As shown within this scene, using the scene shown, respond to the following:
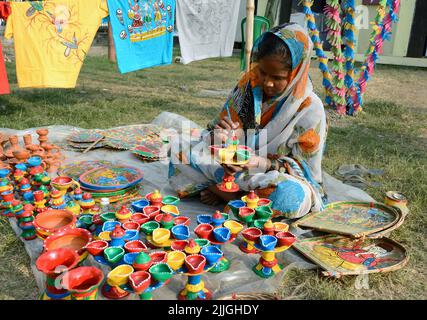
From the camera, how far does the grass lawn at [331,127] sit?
1.70 m

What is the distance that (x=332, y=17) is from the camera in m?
4.45

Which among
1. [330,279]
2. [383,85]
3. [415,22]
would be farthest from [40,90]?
[415,22]

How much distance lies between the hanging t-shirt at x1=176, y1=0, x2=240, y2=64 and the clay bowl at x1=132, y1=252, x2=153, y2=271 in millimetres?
3959

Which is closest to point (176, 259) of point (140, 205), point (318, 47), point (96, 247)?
point (96, 247)

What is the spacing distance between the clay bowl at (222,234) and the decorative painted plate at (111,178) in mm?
945

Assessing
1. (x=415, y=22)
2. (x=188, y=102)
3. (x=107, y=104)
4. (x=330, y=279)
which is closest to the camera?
(x=330, y=279)

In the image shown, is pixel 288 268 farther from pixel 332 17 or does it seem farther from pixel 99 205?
pixel 332 17

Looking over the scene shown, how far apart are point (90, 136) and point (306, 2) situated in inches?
116

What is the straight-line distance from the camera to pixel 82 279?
1.25 m

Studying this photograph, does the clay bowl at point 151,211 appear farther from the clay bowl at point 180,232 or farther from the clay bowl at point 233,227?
the clay bowl at point 233,227

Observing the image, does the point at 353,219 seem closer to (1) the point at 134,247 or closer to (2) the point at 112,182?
(1) the point at 134,247

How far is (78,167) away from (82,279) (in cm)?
158

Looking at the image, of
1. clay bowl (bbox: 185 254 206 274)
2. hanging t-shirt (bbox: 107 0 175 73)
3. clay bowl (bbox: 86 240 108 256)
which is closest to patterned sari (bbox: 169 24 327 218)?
clay bowl (bbox: 185 254 206 274)

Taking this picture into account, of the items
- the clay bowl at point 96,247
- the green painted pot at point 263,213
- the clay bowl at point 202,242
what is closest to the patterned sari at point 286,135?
the green painted pot at point 263,213
